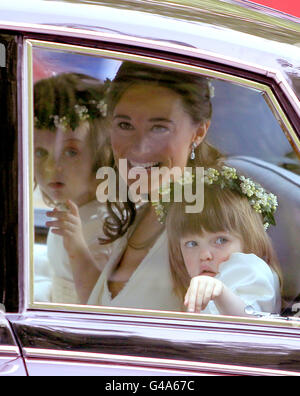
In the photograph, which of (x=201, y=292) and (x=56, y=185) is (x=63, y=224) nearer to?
(x=56, y=185)

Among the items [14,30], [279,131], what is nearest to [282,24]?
[279,131]

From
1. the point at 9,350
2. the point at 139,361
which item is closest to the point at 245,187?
the point at 139,361

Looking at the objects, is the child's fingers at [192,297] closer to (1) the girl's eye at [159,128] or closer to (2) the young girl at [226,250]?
(2) the young girl at [226,250]

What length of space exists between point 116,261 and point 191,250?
21 centimetres

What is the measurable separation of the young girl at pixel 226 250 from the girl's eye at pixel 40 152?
37 cm

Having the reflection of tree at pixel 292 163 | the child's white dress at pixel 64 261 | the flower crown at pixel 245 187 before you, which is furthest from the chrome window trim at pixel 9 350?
the reflection of tree at pixel 292 163

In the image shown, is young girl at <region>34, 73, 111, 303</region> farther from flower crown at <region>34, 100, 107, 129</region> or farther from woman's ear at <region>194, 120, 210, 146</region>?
woman's ear at <region>194, 120, 210, 146</region>

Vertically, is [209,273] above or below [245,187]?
below

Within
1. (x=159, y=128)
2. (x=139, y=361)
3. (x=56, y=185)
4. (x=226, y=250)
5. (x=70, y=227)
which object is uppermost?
(x=159, y=128)

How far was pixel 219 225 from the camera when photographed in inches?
82.7

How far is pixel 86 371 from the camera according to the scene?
1.76m

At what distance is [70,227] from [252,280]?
1.64 ft

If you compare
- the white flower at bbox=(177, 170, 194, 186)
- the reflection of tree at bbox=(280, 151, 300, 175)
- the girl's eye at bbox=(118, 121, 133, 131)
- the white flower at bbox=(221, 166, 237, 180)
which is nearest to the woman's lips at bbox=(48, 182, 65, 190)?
the girl's eye at bbox=(118, 121, 133, 131)
